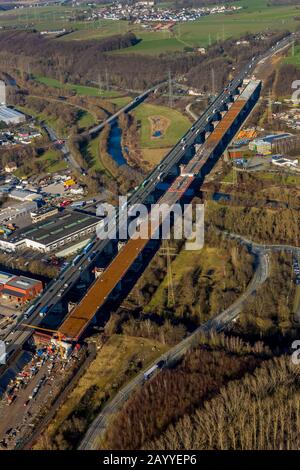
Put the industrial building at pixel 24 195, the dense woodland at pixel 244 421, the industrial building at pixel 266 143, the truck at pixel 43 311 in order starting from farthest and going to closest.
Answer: the industrial building at pixel 266 143 < the industrial building at pixel 24 195 < the truck at pixel 43 311 < the dense woodland at pixel 244 421

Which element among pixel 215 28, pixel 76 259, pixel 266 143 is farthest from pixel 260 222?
pixel 215 28

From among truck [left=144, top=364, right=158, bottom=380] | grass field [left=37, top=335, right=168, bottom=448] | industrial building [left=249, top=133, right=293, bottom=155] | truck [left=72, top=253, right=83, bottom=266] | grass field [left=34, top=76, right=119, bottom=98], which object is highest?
industrial building [left=249, top=133, right=293, bottom=155]

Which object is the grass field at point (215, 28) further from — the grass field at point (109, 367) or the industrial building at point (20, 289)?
the grass field at point (109, 367)

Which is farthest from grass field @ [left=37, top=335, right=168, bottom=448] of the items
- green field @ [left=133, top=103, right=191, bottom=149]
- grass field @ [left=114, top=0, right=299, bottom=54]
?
grass field @ [left=114, top=0, right=299, bottom=54]

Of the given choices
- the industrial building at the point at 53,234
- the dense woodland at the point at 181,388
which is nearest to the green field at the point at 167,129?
the industrial building at the point at 53,234

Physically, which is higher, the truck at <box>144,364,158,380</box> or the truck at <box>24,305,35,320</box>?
the truck at <box>24,305,35,320</box>

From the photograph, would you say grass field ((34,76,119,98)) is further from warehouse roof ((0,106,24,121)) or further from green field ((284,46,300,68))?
green field ((284,46,300,68))
